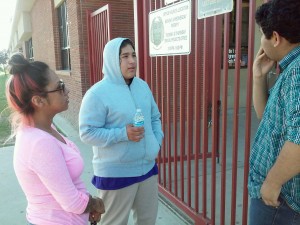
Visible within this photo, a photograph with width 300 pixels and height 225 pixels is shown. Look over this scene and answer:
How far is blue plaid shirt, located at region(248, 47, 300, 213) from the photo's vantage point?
1.23m

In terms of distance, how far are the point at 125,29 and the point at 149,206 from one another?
5045mm

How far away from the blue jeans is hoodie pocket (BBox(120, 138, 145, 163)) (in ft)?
3.01

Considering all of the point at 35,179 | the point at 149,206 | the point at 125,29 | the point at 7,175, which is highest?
the point at 125,29

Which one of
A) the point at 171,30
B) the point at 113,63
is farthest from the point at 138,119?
the point at 171,30

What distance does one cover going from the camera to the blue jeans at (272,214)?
56.3 inches

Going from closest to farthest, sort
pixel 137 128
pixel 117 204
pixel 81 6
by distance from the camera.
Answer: pixel 137 128 → pixel 117 204 → pixel 81 6

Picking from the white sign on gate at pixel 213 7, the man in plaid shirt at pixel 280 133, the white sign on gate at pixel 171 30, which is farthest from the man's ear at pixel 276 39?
the white sign on gate at pixel 171 30

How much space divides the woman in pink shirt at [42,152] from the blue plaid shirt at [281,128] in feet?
3.00

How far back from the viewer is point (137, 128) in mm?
2117

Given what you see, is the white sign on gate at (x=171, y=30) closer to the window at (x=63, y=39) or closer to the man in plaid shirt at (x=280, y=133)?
the man in plaid shirt at (x=280, y=133)

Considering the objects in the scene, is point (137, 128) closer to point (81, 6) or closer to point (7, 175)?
point (7, 175)

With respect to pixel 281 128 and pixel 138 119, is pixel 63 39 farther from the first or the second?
pixel 281 128

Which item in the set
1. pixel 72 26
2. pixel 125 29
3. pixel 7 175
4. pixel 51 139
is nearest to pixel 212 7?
pixel 51 139

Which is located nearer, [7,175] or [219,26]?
[219,26]
